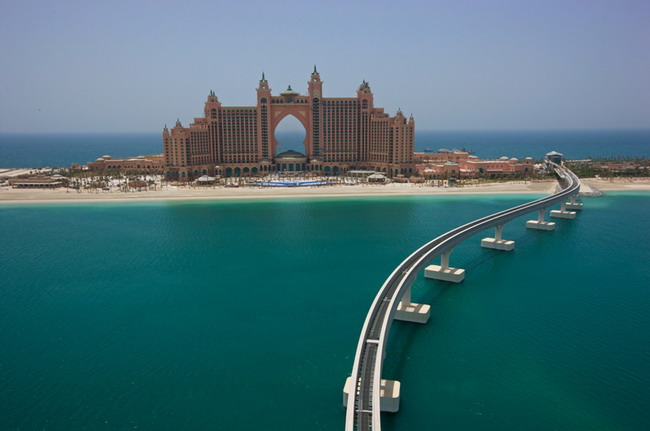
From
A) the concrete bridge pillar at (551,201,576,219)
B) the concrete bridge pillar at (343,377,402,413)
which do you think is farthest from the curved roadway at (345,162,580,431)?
the concrete bridge pillar at (551,201,576,219)

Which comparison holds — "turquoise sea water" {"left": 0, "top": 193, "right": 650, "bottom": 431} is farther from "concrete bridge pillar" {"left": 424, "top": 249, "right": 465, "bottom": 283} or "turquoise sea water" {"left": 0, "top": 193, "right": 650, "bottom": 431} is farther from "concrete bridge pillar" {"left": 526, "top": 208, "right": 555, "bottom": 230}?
"concrete bridge pillar" {"left": 526, "top": 208, "right": 555, "bottom": 230}

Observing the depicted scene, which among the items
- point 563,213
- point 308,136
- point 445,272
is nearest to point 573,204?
point 563,213

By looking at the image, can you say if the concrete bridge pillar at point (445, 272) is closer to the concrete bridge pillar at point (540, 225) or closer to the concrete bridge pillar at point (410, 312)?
the concrete bridge pillar at point (410, 312)

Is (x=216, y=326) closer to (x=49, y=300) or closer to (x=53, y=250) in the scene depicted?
(x=49, y=300)

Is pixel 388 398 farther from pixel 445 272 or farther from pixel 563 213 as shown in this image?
pixel 563 213

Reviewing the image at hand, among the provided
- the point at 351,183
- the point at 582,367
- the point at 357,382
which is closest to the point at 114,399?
the point at 357,382
